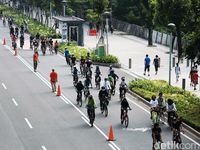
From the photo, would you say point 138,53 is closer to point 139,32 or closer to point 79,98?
point 139,32

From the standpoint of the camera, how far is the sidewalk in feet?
136

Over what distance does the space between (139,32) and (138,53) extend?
49.9ft

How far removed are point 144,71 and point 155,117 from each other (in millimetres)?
17002

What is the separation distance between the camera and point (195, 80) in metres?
35.9

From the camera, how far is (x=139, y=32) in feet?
228

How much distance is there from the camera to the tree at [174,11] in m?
47.3

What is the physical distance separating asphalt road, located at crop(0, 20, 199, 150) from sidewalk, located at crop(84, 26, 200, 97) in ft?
22.9

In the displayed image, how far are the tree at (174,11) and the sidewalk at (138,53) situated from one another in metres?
3.41

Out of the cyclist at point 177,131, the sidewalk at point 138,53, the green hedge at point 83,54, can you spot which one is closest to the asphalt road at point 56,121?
the cyclist at point 177,131

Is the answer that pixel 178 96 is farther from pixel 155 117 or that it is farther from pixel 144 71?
pixel 144 71

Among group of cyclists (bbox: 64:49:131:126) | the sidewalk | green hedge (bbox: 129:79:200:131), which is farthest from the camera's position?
the sidewalk

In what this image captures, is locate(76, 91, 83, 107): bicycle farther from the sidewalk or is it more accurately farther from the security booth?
the security booth

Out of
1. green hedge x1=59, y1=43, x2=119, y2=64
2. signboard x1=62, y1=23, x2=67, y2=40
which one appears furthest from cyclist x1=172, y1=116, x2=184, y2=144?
signboard x1=62, y1=23, x2=67, y2=40

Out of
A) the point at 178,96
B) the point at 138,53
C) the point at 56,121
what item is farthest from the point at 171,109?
the point at 138,53
